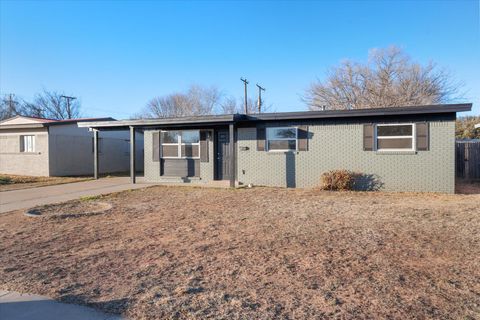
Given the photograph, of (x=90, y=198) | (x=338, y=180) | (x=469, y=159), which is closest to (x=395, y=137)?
(x=338, y=180)

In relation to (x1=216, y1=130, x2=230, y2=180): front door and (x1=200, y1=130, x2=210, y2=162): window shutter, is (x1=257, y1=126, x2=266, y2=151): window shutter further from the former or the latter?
(x1=200, y1=130, x2=210, y2=162): window shutter

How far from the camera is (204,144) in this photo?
15.3 meters

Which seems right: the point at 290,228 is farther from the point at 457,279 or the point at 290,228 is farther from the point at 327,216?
the point at 457,279

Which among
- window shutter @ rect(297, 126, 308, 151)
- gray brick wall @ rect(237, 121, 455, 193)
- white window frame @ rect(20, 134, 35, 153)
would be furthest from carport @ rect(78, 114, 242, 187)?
white window frame @ rect(20, 134, 35, 153)

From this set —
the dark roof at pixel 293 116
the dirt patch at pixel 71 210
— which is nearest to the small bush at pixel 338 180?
the dark roof at pixel 293 116

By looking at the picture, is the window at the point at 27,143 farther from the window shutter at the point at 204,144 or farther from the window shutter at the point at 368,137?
the window shutter at the point at 368,137

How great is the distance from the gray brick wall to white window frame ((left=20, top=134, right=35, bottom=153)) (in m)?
13.0

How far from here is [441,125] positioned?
1126 cm

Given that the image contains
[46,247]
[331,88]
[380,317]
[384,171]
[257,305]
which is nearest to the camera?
[380,317]

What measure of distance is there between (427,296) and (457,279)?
0.72 metres

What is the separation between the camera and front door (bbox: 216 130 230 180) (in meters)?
15.1

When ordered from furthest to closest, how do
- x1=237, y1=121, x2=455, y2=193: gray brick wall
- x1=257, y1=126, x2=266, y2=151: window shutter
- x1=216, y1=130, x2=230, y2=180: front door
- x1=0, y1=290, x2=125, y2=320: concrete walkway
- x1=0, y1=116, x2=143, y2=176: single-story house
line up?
x1=0, y1=116, x2=143, y2=176: single-story house → x1=216, y1=130, x2=230, y2=180: front door → x1=257, y1=126, x2=266, y2=151: window shutter → x1=237, y1=121, x2=455, y2=193: gray brick wall → x1=0, y1=290, x2=125, y2=320: concrete walkway

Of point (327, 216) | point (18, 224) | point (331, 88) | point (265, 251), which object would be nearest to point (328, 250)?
point (265, 251)

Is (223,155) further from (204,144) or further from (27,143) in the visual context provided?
(27,143)
